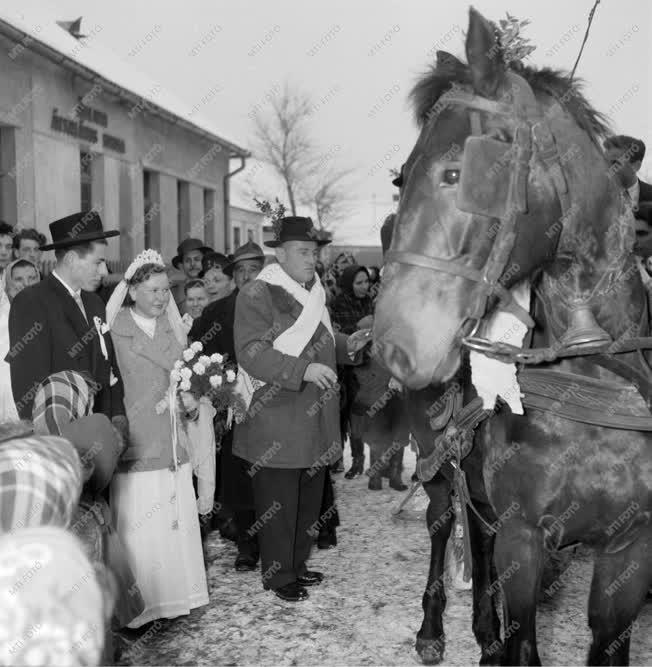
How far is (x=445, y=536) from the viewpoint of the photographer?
4.14 meters

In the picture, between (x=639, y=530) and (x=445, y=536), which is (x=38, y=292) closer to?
(x=445, y=536)

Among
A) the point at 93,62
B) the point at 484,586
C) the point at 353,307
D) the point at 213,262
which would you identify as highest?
the point at 93,62

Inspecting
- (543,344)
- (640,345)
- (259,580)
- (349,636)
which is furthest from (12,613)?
(259,580)

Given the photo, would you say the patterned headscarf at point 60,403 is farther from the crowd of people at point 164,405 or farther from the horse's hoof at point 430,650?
the horse's hoof at point 430,650

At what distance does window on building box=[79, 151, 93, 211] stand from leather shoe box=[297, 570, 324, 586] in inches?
410

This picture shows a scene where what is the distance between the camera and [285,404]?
4.77 m

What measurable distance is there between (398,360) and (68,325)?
222cm

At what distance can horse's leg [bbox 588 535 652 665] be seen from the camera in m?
2.46

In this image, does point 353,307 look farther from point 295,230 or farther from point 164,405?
point 164,405

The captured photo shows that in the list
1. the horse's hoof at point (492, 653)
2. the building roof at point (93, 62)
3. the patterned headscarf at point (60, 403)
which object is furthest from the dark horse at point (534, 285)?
the building roof at point (93, 62)

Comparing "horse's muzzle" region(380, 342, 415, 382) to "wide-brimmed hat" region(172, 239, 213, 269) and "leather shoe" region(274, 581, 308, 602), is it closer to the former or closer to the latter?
"leather shoe" region(274, 581, 308, 602)

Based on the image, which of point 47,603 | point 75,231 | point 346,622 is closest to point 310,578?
point 346,622

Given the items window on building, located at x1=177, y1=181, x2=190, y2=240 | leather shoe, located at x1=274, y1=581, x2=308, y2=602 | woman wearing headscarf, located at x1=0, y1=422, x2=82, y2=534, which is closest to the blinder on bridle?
woman wearing headscarf, located at x1=0, y1=422, x2=82, y2=534

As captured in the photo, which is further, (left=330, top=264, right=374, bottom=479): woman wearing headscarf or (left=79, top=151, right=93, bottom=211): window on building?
(left=79, top=151, right=93, bottom=211): window on building
